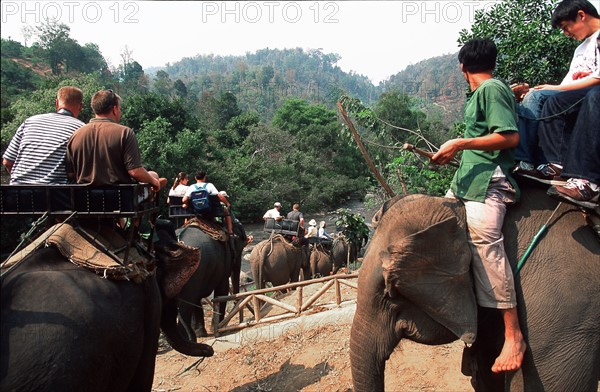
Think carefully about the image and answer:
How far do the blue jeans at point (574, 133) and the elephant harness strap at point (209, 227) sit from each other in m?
7.00

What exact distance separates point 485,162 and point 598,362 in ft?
4.33

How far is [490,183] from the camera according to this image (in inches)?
124

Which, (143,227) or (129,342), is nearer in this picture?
(129,342)

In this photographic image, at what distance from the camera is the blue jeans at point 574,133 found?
3.05 m

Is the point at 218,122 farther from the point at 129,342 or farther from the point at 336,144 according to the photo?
the point at 129,342

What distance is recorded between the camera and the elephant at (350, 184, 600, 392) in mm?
2932

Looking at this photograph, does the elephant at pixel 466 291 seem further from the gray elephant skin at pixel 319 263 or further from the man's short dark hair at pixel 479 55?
the gray elephant skin at pixel 319 263

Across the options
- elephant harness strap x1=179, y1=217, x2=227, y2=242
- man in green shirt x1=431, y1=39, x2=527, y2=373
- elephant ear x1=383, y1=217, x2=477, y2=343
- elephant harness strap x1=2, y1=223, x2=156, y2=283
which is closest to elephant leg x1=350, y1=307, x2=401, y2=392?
elephant ear x1=383, y1=217, x2=477, y2=343

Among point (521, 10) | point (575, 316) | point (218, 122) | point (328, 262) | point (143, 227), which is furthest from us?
point (218, 122)

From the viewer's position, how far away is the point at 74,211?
3.81 metres

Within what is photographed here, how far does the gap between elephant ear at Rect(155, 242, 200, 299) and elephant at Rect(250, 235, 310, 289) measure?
9181 mm

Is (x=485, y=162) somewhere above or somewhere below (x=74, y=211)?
above

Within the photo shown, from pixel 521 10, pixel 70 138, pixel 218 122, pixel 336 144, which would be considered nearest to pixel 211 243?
pixel 70 138

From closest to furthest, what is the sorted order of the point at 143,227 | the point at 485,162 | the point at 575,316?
1. the point at 575,316
2. the point at 485,162
3. the point at 143,227
